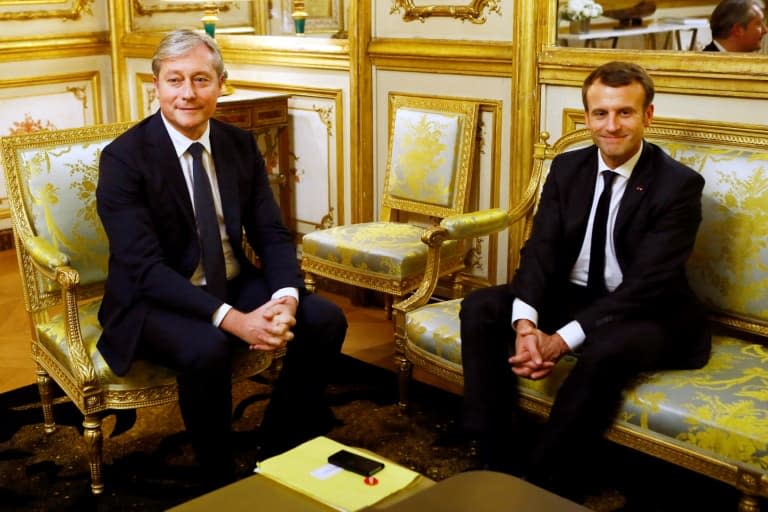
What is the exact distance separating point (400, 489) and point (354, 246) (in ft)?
5.43

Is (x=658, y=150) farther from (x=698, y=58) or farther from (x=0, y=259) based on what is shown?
(x=0, y=259)

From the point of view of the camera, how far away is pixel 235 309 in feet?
8.16

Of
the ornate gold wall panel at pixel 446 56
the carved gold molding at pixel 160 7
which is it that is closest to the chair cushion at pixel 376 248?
the ornate gold wall panel at pixel 446 56

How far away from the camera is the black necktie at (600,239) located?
248cm

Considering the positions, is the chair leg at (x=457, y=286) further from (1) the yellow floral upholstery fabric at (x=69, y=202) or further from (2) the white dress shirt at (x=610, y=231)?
(1) the yellow floral upholstery fabric at (x=69, y=202)

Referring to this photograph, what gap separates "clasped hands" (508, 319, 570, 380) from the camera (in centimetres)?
233

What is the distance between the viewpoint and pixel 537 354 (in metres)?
2.33

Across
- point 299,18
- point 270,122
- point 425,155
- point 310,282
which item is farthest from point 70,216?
point 299,18

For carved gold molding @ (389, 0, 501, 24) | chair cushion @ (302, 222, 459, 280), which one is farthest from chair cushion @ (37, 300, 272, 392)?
carved gold molding @ (389, 0, 501, 24)

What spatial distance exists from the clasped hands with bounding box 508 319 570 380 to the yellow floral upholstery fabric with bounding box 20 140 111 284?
125 cm

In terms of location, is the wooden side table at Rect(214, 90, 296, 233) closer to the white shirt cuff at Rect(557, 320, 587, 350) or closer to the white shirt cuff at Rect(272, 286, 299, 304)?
the white shirt cuff at Rect(272, 286, 299, 304)

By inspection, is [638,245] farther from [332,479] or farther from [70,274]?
[70,274]

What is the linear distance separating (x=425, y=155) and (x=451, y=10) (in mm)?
553

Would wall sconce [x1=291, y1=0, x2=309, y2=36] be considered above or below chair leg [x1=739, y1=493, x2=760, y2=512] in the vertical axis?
above
